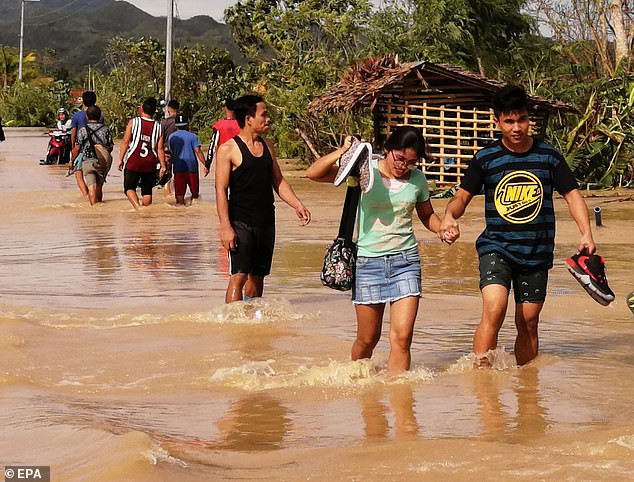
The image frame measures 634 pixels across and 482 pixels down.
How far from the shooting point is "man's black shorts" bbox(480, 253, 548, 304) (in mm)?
7051

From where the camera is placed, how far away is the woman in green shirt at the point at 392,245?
6.84m

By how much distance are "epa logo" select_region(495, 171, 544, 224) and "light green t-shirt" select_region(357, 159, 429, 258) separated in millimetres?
494

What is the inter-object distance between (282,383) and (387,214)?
3.96 feet

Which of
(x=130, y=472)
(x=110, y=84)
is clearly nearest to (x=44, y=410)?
(x=130, y=472)

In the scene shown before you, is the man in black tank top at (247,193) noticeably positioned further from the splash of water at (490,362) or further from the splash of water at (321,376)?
the splash of water at (490,362)

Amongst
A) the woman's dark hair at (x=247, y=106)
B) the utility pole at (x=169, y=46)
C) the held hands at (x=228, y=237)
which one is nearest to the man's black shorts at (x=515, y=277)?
the held hands at (x=228, y=237)

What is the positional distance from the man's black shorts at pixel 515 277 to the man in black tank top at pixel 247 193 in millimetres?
1956

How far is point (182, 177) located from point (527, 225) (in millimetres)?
11507

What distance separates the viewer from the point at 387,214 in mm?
6875

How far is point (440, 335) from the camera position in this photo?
29.2ft

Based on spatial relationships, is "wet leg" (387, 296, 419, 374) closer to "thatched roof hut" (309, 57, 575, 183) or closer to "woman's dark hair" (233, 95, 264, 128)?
"woman's dark hair" (233, 95, 264, 128)

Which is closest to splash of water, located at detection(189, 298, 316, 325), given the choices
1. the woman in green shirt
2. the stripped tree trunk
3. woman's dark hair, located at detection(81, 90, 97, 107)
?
the woman in green shirt

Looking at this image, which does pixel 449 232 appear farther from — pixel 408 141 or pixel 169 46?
pixel 169 46

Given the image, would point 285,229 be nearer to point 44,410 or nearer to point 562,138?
point 562,138
